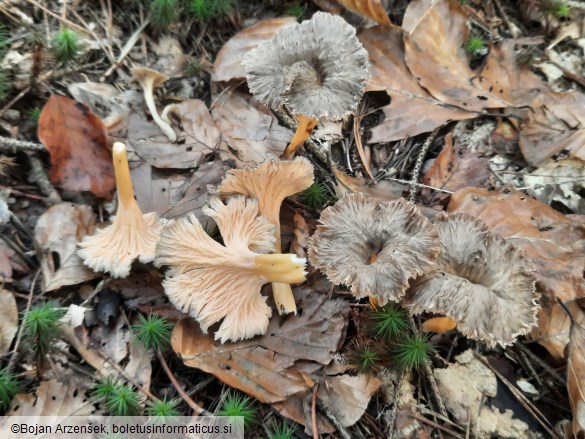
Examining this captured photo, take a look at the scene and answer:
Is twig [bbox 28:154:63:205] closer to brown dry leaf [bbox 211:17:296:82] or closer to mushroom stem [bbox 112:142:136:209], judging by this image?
mushroom stem [bbox 112:142:136:209]

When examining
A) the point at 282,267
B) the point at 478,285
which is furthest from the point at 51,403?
the point at 478,285

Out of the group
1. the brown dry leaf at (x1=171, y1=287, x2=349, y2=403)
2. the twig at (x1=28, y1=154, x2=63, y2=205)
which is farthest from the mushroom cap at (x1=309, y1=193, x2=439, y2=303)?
the twig at (x1=28, y1=154, x2=63, y2=205)

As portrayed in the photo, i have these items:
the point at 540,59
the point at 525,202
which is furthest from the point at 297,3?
the point at 525,202

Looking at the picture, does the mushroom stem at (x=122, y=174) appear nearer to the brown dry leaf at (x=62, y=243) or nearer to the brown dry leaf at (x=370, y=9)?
the brown dry leaf at (x=62, y=243)

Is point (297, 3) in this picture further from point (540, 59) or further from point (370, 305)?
point (370, 305)

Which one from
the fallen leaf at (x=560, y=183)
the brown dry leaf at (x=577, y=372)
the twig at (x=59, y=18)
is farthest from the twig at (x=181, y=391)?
the fallen leaf at (x=560, y=183)
